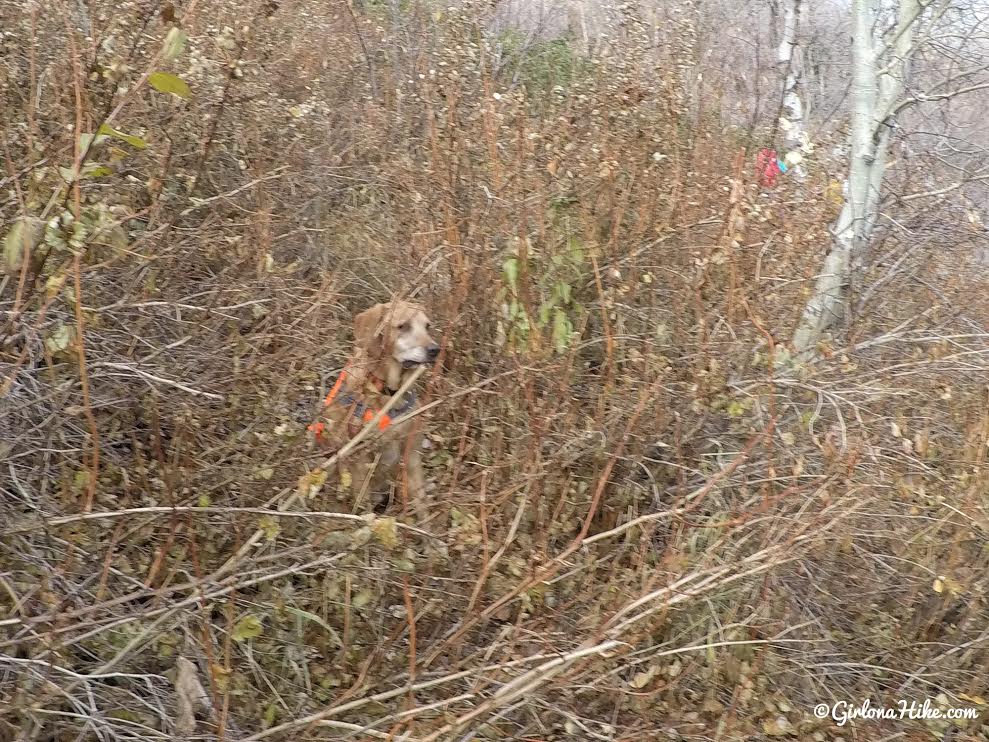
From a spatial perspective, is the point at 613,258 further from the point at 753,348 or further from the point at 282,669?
the point at 282,669

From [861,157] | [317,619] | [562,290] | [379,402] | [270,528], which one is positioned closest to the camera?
[270,528]

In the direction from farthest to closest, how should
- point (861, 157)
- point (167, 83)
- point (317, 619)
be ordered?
point (861, 157) → point (317, 619) → point (167, 83)

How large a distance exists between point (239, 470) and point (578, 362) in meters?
1.59

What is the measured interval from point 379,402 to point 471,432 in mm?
485

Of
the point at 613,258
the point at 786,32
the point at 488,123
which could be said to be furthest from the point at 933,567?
the point at 786,32

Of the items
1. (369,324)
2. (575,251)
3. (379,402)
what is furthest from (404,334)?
(575,251)

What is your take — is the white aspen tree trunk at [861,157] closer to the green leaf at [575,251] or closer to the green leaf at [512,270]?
the green leaf at [575,251]

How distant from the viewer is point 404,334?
3.40 metres

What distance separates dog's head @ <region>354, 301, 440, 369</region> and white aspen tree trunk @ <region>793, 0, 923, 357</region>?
1765 millimetres

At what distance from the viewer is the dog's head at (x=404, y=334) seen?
3.35m

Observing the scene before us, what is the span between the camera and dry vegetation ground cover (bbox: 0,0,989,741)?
2.28 metres

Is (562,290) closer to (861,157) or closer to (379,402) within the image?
(379,402)

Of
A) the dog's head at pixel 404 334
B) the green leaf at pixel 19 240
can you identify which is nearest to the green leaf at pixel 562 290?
the dog's head at pixel 404 334

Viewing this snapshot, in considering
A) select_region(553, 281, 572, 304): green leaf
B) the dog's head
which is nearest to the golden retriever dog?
the dog's head
